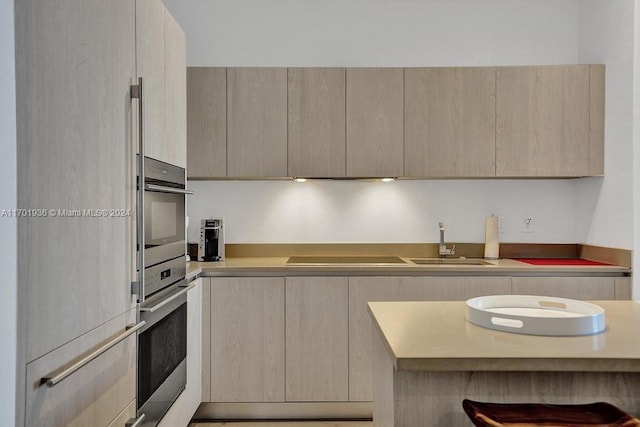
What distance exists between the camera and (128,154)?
1.71 meters

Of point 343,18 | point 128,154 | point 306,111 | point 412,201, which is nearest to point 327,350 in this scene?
point 412,201

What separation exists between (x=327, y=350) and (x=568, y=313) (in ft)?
5.20

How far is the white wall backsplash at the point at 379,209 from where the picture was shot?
3443 millimetres

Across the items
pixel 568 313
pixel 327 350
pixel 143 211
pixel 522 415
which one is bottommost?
pixel 327 350

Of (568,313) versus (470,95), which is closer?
(568,313)

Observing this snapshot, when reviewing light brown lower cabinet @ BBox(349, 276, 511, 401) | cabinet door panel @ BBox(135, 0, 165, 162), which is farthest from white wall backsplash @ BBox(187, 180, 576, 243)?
cabinet door panel @ BBox(135, 0, 165, 162)

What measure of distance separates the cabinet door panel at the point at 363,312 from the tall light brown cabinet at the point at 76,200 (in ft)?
4.59

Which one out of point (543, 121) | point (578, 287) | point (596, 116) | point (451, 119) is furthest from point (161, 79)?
point (596, 116)

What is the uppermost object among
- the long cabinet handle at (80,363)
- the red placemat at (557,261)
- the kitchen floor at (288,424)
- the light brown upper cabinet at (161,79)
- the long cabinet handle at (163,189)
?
the light brown upper cabinet at (161,79)

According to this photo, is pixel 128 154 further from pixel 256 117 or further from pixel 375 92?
pixel 375 92

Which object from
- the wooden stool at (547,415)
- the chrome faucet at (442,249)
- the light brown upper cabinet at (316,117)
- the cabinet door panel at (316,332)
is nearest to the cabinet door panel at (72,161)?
the wooden stool at (547,415)

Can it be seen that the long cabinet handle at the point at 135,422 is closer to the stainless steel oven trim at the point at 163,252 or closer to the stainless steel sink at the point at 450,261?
the stainless steel oven trim at the point at 163,252

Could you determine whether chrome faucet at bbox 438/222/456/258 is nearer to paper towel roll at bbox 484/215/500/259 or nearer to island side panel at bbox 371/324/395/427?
paper towel roll at bbox 484/215/500/259

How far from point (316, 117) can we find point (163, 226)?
1362 mm
